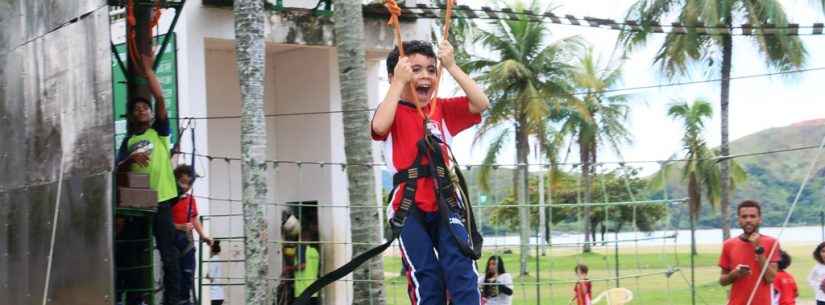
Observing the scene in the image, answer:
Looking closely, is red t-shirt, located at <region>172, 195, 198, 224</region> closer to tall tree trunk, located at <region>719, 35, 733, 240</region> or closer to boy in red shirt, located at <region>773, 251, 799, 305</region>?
boy in red shirt, located at <region>773, 251, 799, 305</region>

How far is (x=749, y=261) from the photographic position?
32.4 ft

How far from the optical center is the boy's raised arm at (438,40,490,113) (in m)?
6.15

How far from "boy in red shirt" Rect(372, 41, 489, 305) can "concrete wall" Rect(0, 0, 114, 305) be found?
10.6 feet

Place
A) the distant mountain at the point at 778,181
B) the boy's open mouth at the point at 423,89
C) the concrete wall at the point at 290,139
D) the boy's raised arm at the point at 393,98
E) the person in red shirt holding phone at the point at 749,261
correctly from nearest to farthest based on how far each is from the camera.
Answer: the boy's raised arm at the point at 393,98 < the boy's open mouth at the point at 423,89 < the person in red shirt holding phone at the point at 749,261 < the distant mountain at the point at 778,181 < the concrete wall at the point at 290,139

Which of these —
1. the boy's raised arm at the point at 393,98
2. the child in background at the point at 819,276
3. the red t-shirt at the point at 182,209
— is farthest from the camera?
the child in background at the point at 819,276

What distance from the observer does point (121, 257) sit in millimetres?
10031

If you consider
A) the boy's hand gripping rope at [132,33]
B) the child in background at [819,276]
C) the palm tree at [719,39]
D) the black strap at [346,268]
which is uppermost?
the palm tree at [719,39]

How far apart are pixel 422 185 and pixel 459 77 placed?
560mm

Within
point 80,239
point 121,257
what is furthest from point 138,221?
point 80,239

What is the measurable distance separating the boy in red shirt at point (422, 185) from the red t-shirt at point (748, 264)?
4.35 m

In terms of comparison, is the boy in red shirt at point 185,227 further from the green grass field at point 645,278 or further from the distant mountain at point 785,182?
the green grass field at point 645,278

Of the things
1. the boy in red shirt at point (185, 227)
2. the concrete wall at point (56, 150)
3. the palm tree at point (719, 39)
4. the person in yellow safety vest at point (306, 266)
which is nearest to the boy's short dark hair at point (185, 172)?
the boy in red shirt at point (185, 227)

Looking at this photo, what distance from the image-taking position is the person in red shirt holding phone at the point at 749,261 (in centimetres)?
977

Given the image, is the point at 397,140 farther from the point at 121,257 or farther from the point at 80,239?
the point at 121,257
